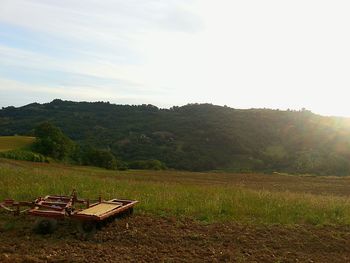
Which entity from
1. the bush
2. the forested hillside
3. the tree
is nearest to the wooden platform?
the tree

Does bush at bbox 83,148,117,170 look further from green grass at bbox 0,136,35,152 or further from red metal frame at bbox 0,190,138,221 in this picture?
red metal frame at bbox 0,190,138,221

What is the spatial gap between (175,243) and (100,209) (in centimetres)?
182

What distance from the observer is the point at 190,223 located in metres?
9.69

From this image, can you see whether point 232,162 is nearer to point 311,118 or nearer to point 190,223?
point 311,118

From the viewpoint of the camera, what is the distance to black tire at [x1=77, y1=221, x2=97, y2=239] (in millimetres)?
8296

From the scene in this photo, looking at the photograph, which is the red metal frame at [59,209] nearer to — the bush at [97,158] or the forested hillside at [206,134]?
the bush at [97,158]

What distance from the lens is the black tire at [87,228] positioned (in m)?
8.30

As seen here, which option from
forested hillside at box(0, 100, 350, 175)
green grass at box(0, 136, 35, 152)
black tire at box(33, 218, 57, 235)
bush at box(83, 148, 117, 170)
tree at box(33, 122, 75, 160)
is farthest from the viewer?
forested hillside at box(0, 100, 350, 175)

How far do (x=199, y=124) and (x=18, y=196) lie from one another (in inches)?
4123

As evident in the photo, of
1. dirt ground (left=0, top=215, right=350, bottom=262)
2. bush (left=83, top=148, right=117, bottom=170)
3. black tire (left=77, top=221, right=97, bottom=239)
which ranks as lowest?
bush (left=83, top=148, right=117, bottom=170)

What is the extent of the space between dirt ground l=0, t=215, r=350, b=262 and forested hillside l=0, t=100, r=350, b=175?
70628 mm

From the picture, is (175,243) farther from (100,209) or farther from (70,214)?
(70,214)

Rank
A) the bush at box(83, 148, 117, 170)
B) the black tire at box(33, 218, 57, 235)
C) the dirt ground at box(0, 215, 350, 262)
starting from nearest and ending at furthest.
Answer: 1. the dirt ground at box(0, 215, 350, 262)
2. the black tire at box(33, 218, 57, 235)
3. the bush at box(83, 148, 117, 170)

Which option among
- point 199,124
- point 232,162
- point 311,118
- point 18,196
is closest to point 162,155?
point 232,162
